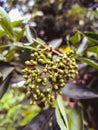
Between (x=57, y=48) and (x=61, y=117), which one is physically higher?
(x=57, y=48)

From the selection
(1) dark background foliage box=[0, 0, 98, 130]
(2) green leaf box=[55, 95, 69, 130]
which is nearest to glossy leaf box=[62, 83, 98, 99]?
(1) dark background foliage box=[0, 0, 98, 130]

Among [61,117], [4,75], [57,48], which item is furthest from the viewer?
[57,48]

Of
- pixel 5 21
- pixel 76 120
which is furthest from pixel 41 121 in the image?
pixel 5 21

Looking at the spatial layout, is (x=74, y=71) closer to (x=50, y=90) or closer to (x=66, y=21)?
(x=50, y=90)

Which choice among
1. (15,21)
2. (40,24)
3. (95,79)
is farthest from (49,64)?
(40,24)

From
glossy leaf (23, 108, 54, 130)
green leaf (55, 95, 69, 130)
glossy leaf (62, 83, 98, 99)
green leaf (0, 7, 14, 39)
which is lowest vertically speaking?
green leaf (55, 95, 69, 130)

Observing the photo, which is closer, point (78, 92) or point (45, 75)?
point (45, 75)

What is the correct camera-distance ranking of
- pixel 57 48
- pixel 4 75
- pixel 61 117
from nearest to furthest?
pixel 61 117
pixel 4 75
pixel 57 48

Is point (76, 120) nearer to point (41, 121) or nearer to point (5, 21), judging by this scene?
point (41, 121)

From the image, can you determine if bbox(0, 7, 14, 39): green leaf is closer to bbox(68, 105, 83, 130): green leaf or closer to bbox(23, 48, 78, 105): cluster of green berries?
bbox(23, 48, 78, 105): cluster of green berries
